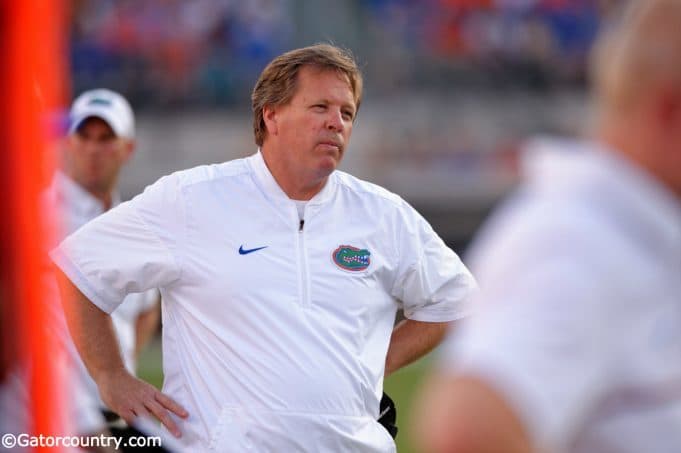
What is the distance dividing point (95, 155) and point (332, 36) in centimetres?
1138

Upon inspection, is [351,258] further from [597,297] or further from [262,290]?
[597,297]

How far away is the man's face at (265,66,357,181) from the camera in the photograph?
3.98m

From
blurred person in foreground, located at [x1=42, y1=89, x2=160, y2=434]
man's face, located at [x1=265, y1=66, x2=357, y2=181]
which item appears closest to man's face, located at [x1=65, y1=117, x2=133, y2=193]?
blurred person in foreground, located at [x1=42, y1=89, x2=160, y2=434]

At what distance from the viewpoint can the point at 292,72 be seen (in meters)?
4.07

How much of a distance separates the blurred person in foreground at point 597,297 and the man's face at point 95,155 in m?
4.13

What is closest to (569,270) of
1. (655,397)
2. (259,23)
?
(655,397)

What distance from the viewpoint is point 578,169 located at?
1.78 meters

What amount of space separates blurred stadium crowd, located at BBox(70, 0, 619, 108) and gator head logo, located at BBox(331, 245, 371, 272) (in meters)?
12.9

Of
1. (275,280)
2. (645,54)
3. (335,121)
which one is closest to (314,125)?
(335,121)

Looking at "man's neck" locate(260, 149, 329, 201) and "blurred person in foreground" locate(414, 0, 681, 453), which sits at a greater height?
"blurred person in foreground" locate(414, 0, 681, 453)

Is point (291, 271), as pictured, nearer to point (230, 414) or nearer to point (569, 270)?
point (230, 414)

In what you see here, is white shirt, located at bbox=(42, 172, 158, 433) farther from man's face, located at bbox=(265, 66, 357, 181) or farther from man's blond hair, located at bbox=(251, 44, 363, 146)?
man's face, located at bbox=(265, 66, 357, 181)

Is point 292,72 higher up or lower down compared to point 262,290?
higher up

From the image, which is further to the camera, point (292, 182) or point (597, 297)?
point (292, 182)
